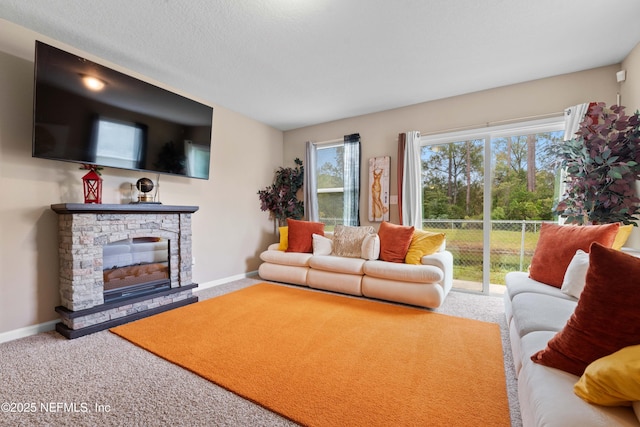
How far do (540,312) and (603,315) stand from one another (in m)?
0.75

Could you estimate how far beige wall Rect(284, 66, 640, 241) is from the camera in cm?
283

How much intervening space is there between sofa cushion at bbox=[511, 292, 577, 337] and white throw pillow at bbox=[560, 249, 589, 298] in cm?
15

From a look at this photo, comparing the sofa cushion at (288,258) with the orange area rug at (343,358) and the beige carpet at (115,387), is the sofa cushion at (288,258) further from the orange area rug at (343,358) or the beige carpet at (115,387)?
the beige carpet at (115,387)

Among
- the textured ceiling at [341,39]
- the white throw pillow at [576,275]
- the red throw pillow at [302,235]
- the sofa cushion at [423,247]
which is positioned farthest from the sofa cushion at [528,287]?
the red throw pillow at [302,235]

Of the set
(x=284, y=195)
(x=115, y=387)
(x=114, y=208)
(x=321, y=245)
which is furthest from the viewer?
(x=284, y=195)

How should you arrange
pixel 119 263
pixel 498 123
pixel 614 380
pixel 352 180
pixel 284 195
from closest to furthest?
pixel 614 380 < pixel 119 263 < pixel 498 123 < pixel 352 180 < pixel 284 195

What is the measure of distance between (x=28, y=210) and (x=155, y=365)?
178 cm

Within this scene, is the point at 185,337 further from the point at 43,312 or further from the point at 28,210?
the point at 28,210

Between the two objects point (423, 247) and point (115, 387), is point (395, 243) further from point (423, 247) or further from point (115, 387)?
point (115, 387)

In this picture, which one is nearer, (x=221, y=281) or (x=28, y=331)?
(x=28, y=331)

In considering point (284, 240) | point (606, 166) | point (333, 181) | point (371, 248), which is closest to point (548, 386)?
point (606, 166)

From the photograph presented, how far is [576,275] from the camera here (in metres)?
1.83

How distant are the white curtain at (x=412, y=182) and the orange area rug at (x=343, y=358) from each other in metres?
1.35

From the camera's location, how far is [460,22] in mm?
2115
